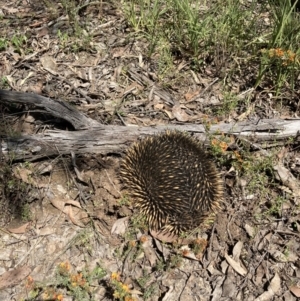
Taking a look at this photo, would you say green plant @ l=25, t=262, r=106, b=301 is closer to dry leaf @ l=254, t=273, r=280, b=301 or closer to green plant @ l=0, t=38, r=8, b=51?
dry leaf @ l=254, t=273, r=280, b=301

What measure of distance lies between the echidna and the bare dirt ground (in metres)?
0.15

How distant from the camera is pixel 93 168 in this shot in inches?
146

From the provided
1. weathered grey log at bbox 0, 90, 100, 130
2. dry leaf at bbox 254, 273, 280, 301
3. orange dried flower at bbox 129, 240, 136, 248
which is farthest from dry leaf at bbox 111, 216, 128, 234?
dry leaf at bbox 254, 273, 280, 301

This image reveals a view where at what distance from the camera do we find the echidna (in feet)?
10.8

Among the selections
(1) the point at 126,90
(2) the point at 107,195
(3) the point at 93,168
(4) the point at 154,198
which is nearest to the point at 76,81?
(1) the point at 126,90

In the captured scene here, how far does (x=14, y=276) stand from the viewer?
3.14 metres

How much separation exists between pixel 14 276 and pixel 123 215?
36.9 inches

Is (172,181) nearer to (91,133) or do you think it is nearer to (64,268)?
(91,133)

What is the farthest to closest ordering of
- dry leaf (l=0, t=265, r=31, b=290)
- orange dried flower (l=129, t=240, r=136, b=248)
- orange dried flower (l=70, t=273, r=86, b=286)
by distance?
orange dried flower (l=129, t=240, r=136, b=248) → dry leaf (l=0, t=265, r=31, b=290) → orange dried flower (l=70, t=273, r=86, b=286)

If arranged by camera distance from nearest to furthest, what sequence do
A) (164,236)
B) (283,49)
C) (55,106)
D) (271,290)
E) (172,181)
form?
(271,290)
(172,181)
(164,236)
(55,106)
(283,49)

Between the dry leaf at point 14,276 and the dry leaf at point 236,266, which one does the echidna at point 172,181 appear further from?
the dry leaf at point 14,276

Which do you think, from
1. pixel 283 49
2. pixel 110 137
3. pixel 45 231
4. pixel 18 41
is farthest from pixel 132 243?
pixel 18 41

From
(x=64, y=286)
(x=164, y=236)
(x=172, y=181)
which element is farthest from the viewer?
(x=164, y=236)

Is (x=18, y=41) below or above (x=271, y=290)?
above
